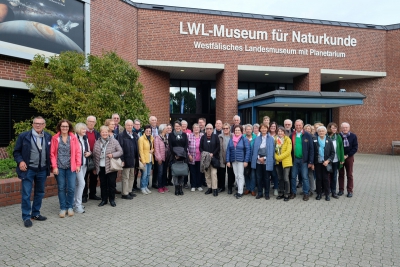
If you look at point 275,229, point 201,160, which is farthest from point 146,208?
point 275,229

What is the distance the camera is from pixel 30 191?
492cm

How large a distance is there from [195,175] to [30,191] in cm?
389

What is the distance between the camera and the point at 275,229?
15.3 feet

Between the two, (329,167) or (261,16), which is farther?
(261,16)

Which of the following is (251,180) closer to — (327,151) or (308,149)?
(308,149)

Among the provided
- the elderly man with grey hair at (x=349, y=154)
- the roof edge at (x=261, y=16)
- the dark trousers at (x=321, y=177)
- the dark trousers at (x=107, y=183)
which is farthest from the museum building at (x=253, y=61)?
the dark trousers at (x=107, y=183)

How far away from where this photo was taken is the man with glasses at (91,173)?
6163mm

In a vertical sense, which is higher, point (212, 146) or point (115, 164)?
point (212, 146)

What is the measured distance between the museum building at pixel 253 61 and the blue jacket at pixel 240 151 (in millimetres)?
6924

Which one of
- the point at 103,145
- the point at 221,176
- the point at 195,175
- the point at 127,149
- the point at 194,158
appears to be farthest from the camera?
the point at 195,175

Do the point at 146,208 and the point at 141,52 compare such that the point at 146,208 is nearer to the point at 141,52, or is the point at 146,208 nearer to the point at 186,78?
the point at 141,52

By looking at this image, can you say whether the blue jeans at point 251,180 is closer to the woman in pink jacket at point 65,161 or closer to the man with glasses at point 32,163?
the woman in pink jacket at point 65,161

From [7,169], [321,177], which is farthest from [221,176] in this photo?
[7,169]

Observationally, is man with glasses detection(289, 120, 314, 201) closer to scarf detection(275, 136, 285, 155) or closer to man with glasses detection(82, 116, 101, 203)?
scarf detection(275, 136, 285, 155)
